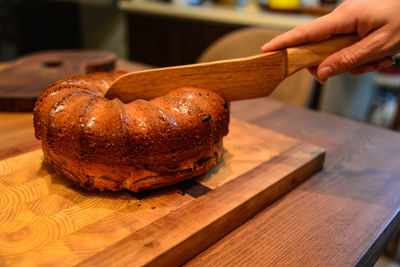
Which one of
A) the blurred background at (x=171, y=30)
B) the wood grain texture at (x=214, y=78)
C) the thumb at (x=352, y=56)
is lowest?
the blurred background at (x=171, y=30)

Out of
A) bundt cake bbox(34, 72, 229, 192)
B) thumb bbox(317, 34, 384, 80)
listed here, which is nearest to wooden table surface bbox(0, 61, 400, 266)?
bundt cake bbox(34, 72, 229, 192)

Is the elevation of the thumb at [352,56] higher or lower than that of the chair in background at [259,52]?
higher

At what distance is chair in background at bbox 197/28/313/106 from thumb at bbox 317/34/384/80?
834 mm

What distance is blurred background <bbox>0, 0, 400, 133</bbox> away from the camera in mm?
2875

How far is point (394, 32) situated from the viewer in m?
0.94

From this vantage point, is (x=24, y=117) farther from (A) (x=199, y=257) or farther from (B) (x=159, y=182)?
(A) (x=199, y=257)

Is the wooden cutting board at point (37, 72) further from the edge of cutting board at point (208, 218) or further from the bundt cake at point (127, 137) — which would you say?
the edge of cutting board at point (208, 218)

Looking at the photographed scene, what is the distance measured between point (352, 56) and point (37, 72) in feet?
4.59

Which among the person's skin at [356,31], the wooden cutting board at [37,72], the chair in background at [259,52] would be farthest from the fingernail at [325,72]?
the wooden cutting board at [37,72]

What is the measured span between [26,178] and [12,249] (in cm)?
28

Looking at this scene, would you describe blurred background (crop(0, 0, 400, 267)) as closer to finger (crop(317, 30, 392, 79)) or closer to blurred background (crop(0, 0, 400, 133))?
blurred background (crop(0, 0, 400, 133))

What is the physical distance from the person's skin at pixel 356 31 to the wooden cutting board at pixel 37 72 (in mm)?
1015

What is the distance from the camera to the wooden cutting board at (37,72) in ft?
4.63

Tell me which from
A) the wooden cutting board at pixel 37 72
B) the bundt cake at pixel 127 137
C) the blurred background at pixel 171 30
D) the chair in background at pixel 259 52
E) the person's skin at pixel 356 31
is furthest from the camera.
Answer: the blurred background at pixel 171 30
